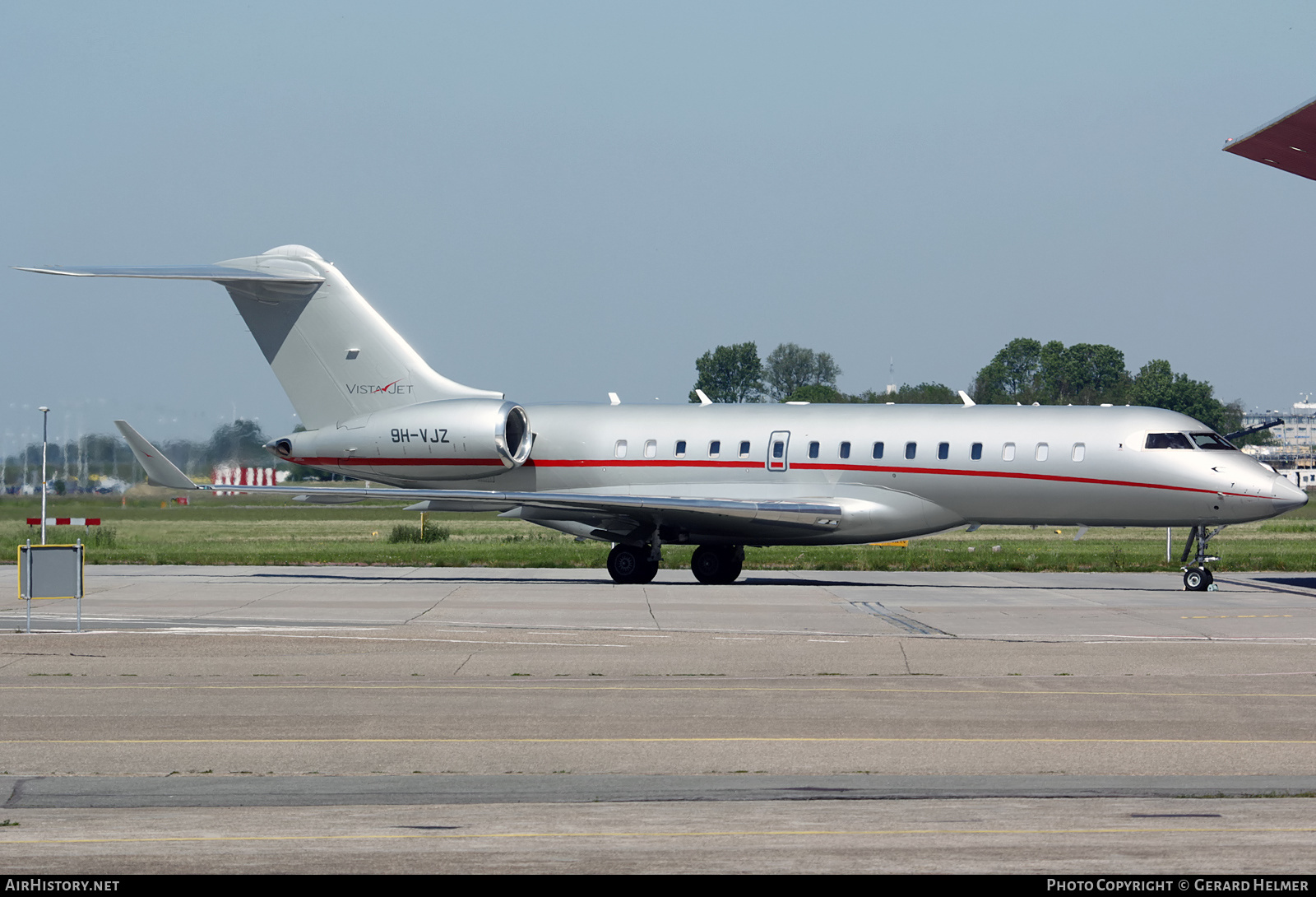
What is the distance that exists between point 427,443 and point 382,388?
7.12 feet

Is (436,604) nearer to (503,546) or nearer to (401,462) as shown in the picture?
(401,462)

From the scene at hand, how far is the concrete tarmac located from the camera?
704cm

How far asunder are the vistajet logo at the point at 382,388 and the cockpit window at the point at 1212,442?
16515mm

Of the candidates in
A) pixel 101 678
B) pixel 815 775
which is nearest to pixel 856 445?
pixel 101 678

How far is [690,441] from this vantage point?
2955 cm

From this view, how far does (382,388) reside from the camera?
31203mm

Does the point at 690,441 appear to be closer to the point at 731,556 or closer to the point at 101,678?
the point at 731,556

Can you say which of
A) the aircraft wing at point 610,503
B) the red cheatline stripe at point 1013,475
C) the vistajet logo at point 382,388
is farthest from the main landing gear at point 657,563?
the vistajet logo at point 382,388

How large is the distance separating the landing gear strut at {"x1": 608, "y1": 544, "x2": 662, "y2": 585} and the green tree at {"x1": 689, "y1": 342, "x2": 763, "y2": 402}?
116 metres

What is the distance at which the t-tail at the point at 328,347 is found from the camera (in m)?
31.2

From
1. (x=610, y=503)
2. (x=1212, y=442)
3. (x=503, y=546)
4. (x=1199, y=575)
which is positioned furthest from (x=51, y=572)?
(x=503, y=546)

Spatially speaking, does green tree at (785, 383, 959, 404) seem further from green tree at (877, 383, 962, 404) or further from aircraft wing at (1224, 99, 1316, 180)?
aircraft wing at (1224, 99, 1316, 180)

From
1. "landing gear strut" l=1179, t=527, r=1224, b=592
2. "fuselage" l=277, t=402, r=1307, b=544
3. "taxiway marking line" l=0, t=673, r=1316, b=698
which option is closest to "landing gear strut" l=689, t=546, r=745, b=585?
"fuselage" l=277, t=402, r=1307, b=544

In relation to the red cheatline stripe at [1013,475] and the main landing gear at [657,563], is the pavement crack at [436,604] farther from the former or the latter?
the red cheatline stripe at [1013,475]
